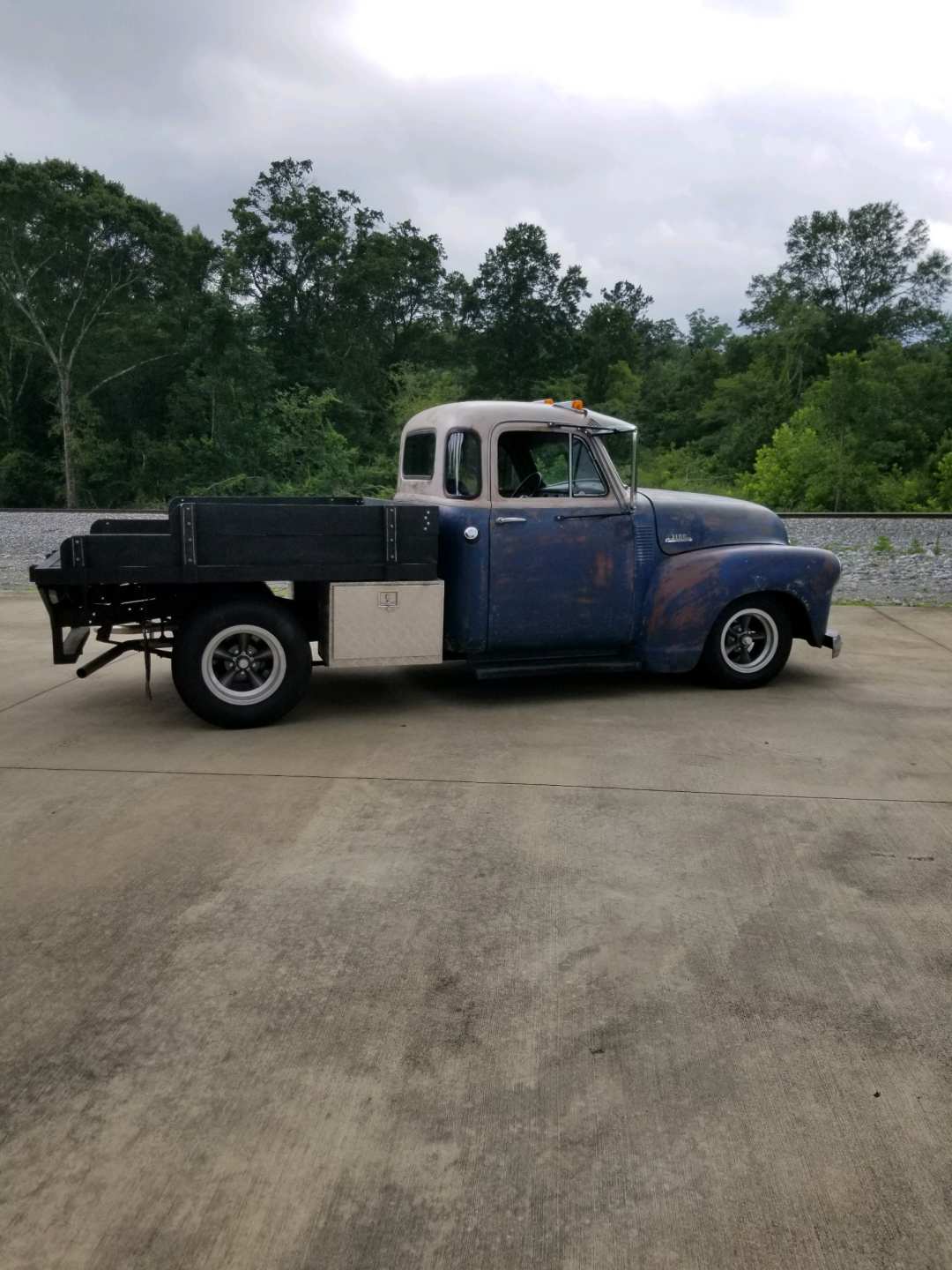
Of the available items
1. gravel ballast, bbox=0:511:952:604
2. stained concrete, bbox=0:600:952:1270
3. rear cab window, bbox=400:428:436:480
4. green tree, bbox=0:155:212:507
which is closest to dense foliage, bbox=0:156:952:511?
green tree, bbox=0:155:212:507

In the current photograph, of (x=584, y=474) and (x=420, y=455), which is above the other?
(x=420, y=455)

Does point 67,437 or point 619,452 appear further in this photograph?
point 67,437

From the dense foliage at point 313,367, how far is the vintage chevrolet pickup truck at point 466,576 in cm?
2623

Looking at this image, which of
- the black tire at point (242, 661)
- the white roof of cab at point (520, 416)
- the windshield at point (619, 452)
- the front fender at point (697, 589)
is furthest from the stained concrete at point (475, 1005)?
the white roof of cab at point (520, 416)

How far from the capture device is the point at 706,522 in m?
7.94

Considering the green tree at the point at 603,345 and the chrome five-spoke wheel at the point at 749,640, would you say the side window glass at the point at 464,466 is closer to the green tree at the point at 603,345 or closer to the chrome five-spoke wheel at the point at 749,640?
the chrome five-spoke wheel at the point at 749,640

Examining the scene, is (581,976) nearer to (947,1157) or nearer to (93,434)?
(947,1157)

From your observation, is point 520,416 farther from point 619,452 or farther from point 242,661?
point 242,661

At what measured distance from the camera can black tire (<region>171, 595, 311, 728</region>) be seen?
21.9 ft

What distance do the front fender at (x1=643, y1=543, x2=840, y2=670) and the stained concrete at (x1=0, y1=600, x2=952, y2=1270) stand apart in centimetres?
150

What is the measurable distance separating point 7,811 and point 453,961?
2.73 meters

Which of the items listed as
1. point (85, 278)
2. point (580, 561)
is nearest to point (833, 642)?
point (580, 561)

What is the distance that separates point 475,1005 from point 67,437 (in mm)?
42127

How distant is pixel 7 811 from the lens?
16.9ft
